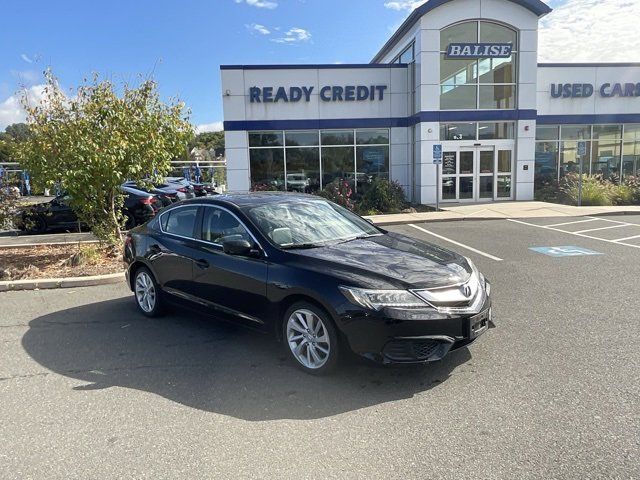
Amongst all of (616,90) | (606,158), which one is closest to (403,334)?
(616,90)

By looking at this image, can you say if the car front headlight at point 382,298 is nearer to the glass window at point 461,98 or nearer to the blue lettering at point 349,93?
the glass window at point 461,98

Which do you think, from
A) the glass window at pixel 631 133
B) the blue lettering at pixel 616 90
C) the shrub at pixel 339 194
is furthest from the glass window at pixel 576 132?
the shrub at pixel 339 194

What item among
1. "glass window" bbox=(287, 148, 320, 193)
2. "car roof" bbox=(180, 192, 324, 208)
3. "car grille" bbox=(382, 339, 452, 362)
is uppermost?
"glass window" bbox=(287, 148, 320, 193)

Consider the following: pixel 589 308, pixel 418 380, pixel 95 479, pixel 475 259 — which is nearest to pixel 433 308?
pixel 418 380

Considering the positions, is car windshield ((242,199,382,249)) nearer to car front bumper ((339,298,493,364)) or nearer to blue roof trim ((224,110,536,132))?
car front bumper ((339,298,493,364))

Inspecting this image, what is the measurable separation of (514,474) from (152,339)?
3.79 meters

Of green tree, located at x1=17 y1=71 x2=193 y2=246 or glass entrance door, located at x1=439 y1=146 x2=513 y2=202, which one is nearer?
green tree, located at x1=17 y1=71 x2=193 y2=246

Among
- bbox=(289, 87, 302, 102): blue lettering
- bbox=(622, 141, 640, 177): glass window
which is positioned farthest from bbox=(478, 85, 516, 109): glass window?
bbox=(289, 87, 302, 102): blue lettering

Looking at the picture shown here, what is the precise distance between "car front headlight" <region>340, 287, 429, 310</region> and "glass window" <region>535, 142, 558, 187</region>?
2117 centimetres

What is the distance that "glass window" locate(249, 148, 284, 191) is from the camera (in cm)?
2088

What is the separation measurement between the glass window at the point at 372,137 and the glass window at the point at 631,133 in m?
11.6

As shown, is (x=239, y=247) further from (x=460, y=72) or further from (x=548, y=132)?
(x=548, y=132)

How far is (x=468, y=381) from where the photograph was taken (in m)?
3.92

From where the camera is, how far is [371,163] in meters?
21.6
